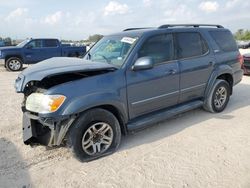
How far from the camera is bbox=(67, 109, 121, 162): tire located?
3621 millimetres

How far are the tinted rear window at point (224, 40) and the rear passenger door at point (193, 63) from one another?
1.47 feet

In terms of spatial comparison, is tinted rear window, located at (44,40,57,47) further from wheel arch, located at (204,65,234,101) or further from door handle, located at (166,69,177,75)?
door handle, located at (166,69,177,75)

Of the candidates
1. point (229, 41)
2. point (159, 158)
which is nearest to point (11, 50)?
point (229, 41)

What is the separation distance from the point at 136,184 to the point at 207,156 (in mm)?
1223

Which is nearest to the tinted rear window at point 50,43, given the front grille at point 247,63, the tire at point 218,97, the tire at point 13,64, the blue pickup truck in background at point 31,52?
the blue pickup truck in background at point 31,52

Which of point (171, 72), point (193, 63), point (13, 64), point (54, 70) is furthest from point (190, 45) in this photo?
point (13, 64)

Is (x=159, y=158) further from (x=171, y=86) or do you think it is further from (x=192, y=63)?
(x=192, y=63)

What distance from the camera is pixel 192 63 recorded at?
198 inches

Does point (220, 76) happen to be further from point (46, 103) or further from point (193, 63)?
point (46, 103)

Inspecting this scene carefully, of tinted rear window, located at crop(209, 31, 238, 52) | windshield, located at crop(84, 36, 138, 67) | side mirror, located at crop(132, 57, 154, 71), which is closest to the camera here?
side mirror, located at crop(132, 57, 154, 71)

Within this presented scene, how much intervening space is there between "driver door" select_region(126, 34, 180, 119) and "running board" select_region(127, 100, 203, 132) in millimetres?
90

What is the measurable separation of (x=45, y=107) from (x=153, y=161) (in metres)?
1.63

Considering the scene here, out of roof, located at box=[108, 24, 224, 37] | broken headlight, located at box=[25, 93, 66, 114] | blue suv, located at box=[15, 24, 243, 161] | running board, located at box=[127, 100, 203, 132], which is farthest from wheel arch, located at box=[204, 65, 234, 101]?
broken headlight, located at box=[25, 93, 66, 114]

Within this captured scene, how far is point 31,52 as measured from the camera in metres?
14.8
